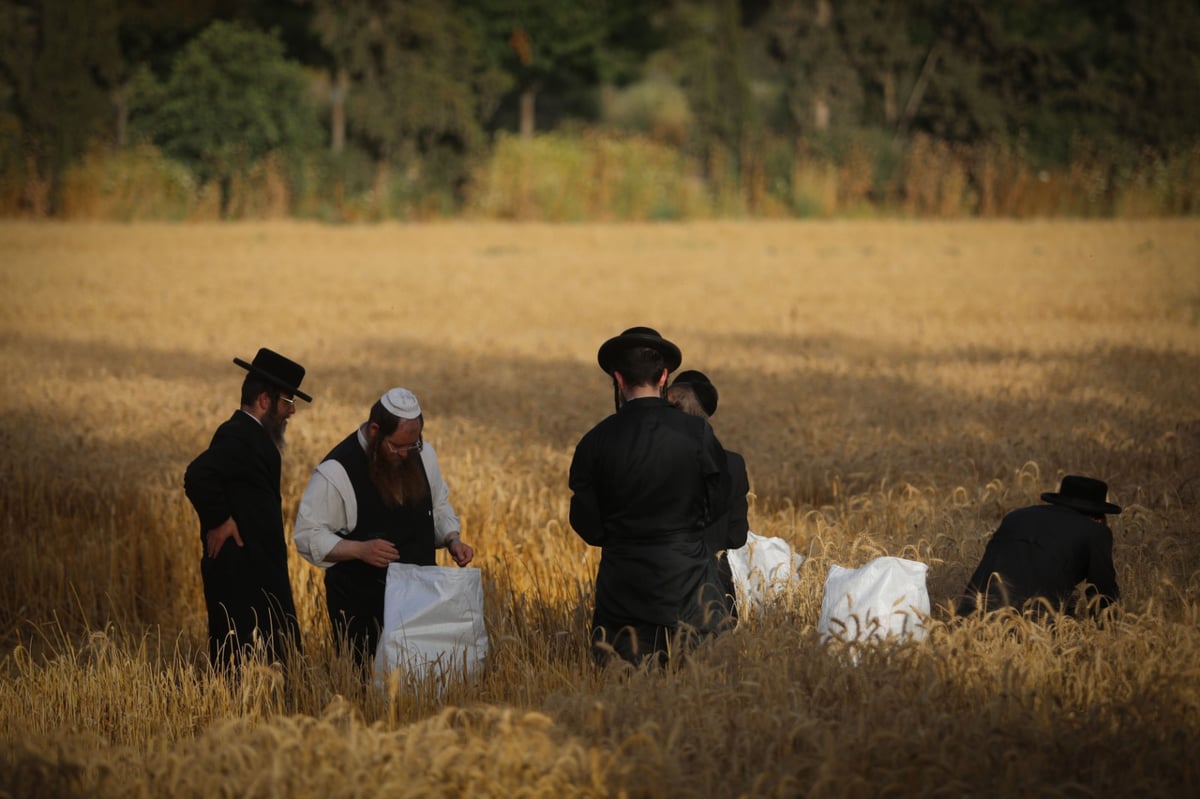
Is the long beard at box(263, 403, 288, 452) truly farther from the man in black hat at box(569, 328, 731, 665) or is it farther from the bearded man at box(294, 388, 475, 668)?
the man in black hat at box(569, 328, 731, 665)

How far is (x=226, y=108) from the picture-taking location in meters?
35.4

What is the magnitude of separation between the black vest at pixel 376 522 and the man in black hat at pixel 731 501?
1.26 m

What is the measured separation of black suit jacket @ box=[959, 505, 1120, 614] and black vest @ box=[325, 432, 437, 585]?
2.49 meters

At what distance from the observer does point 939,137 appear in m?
39.8

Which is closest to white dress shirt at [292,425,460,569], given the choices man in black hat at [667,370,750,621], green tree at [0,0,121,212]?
man in black hat at [667,370,750,621]

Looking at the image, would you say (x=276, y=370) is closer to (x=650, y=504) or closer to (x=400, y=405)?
(x=400, y=405)

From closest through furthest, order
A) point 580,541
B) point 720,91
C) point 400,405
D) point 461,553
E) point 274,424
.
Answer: point 400,405, point 461,553, point 274,424, point 580,541, point 720,91

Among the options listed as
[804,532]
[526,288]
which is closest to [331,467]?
[804,532]

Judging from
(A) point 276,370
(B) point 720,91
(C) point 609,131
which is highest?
(B) point 720,91

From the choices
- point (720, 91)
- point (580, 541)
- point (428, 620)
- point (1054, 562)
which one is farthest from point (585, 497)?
point (720, 91)

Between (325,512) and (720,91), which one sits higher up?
(720,91)

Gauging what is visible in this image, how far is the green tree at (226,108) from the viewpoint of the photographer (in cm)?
3528

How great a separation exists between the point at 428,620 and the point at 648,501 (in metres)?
1.13

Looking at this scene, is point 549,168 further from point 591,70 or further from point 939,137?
point 591,70
